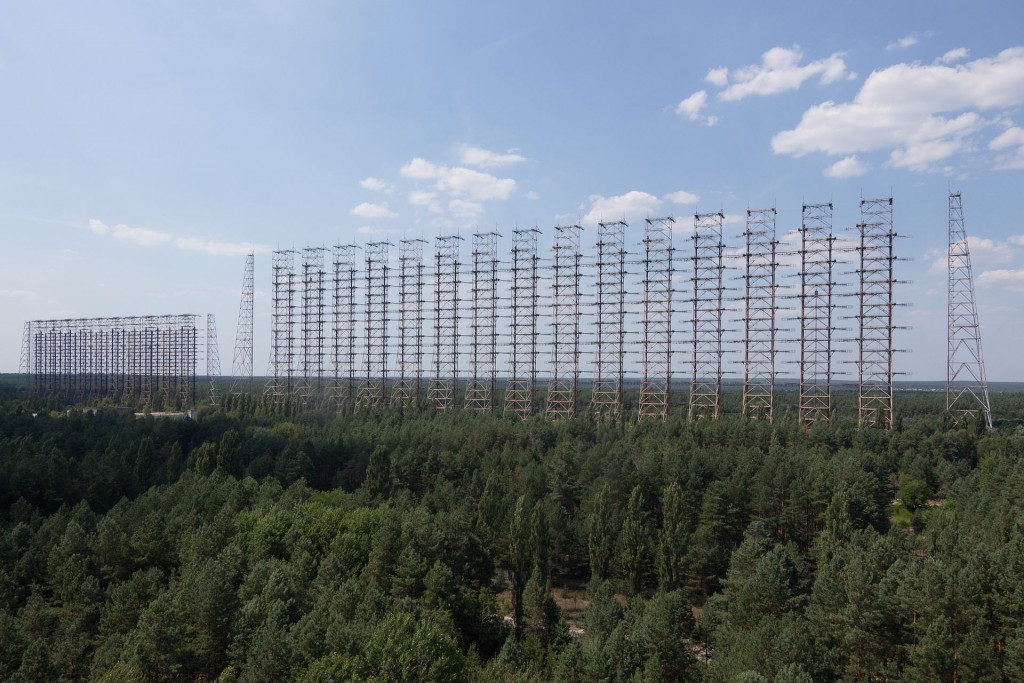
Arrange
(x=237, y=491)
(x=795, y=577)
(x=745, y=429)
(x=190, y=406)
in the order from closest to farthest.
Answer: (x=795, y=577), (x=237, y=491), (x=745, y=429), (x=190, y=406)

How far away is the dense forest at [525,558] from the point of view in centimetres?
2402

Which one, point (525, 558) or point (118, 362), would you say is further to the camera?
point (118, 362)

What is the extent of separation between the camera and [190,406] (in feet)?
355

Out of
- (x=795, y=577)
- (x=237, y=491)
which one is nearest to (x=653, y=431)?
(x=795, y=577)

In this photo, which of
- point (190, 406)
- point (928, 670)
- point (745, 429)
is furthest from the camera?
point (190, 406)

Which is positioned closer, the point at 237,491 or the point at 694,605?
the point at 694,605

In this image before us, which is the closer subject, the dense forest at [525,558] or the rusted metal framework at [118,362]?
the dense forest at [525,558]

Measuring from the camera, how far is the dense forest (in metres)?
24.0

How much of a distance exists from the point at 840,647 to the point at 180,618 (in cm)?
2335

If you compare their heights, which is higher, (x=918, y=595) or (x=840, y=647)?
(x=918, y=595)

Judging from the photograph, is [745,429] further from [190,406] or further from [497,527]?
[190,406]

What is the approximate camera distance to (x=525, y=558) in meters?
37.7

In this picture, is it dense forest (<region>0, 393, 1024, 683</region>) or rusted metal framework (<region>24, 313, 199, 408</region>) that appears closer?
dense forest (<region>0, 393, 1024, 683</region>)

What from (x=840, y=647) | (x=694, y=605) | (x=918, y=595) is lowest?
(x=694, y=605)
